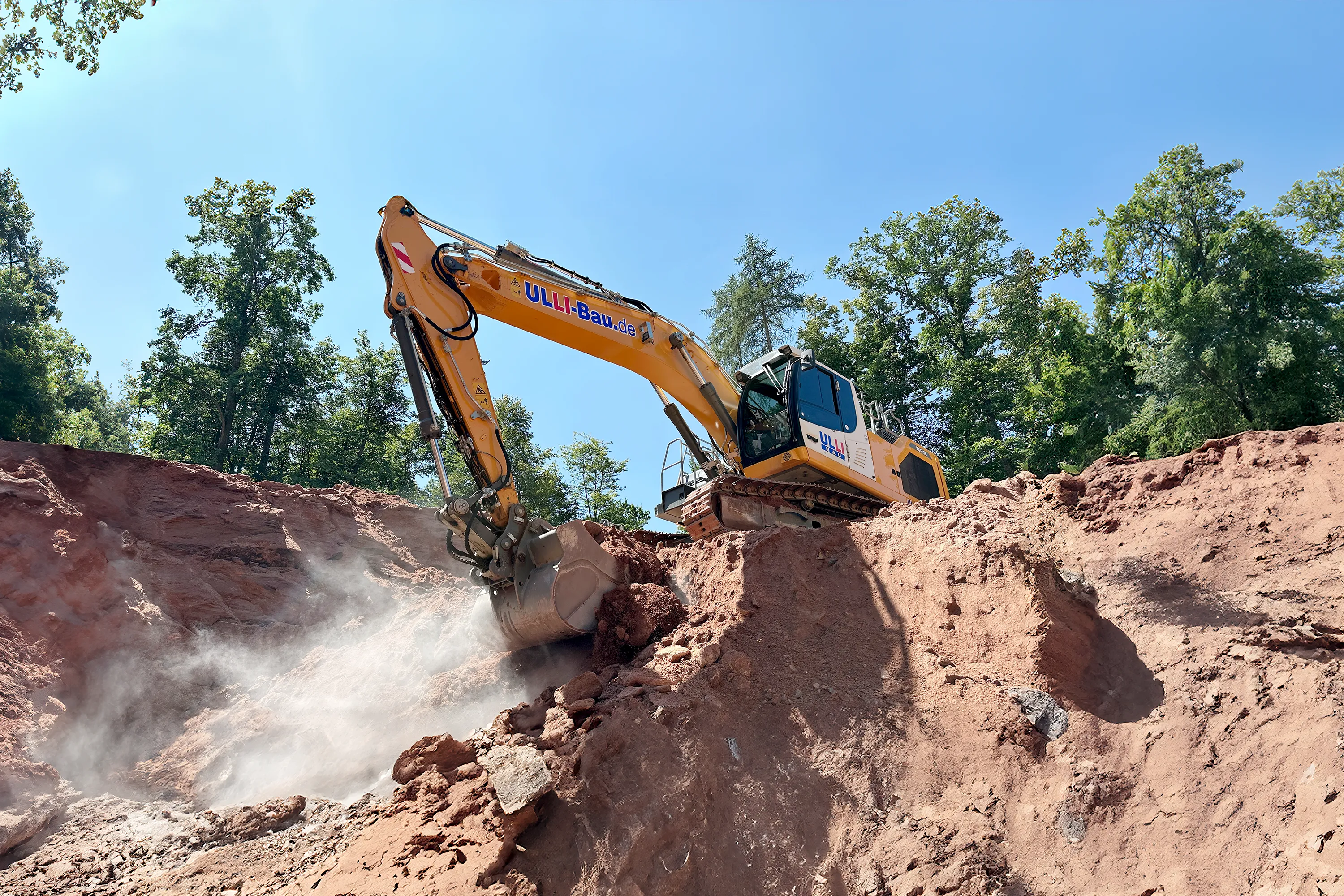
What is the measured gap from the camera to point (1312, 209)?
80.8 ft

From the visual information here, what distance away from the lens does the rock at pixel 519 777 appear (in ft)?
17.0

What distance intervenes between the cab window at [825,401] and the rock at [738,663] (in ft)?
17.9

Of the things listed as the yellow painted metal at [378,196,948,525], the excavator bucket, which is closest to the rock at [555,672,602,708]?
the excavator bucket

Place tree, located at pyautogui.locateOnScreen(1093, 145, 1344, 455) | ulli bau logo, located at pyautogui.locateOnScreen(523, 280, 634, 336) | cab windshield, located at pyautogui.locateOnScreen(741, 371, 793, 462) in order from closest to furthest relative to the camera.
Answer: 1. ulli bau logo, located at pyautogui.locateOnScreen(523, 280, 634, 336)
2. cab windshield, located at pyautogui.locateOnScreen(741, 371, 793, 462)
3. tree, located at pyautogui.locateOnScreen(1093, 145, 1344, 455)

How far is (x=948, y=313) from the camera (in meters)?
29.3

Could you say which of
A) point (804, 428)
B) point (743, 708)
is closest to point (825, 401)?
point (804, 428)

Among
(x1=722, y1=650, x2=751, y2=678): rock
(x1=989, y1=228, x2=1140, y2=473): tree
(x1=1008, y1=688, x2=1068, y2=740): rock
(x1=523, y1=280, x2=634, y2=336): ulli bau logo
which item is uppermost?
(x1=989, y1=228, x2=1140, y2=473): tree

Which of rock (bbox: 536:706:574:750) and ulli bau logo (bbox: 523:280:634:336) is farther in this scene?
ulli bau logo (bbox: 523:280:634:336)

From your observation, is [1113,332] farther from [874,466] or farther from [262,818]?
[262,818]

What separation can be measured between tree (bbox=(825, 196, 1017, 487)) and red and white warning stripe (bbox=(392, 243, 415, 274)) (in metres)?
21.5

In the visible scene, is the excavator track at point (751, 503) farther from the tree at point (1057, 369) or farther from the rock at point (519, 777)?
the tree at point (1057, 369)

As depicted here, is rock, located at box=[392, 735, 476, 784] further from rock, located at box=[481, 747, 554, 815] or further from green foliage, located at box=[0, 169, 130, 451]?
green foliage, located at box=[0, 169, 130, 451]

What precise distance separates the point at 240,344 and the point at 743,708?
82.1ft

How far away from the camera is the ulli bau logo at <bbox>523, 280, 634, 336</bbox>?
29.2 ft
